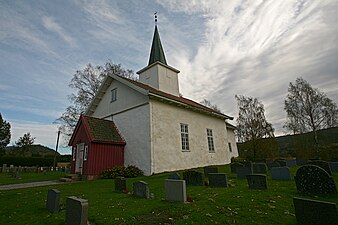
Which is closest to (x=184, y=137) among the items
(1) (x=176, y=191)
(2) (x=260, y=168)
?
(2) (x=260, y=168)

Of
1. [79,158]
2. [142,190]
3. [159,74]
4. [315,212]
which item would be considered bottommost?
[315,212]

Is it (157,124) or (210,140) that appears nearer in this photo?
(157,124)

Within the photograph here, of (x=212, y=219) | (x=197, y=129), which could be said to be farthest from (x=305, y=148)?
(x=212, y=219)

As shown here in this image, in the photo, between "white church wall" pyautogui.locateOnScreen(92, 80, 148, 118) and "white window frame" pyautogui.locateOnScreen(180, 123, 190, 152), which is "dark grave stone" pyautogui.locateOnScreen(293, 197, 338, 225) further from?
"white window frame" pyautogui.locateOnScreen(180, 123, 190, 152)

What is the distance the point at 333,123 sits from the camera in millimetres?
24312

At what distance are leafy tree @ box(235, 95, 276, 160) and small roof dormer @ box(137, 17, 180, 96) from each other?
11.5 meters

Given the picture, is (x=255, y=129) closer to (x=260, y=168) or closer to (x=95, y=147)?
(x=260, y=168)

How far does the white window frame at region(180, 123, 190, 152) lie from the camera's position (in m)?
17.6

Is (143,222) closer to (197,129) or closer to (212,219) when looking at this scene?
(212,219)

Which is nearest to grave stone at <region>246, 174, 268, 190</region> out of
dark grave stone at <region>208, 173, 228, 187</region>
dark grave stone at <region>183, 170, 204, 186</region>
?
dark grave stone at <region>208, 173, 228, 187</region>

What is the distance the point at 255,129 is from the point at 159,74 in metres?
14.8

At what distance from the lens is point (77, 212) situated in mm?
4633

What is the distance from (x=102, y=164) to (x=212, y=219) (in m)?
12.5

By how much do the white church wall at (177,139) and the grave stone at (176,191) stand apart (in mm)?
8414
